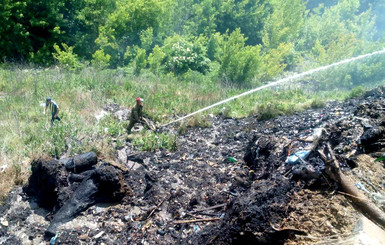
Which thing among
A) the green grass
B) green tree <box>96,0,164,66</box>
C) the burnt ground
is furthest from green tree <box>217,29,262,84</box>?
the burnt ground

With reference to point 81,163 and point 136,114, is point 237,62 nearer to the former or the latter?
point 136,114

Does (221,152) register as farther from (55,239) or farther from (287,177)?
(55,239)

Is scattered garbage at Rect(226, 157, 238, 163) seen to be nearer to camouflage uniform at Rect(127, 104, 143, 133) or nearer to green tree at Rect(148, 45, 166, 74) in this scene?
camouflage uniform at Rect(127, 104, 143, 133)

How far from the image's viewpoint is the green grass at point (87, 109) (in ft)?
14.9

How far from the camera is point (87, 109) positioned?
20.1 ft

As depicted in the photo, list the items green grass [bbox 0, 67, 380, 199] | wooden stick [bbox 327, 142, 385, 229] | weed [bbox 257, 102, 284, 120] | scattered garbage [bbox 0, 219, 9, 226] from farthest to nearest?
weed [bbox 257, 102, 284, 120], green grass [bbox 0, 67, 380, 199], scattered garbage [bbox 0, 219, 9, 226], wooden stick [bbox 327, 142, 385, 229]

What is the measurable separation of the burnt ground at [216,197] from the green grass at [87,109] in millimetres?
520

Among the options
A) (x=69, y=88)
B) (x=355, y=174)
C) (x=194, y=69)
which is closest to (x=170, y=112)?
(x=69, y=88)

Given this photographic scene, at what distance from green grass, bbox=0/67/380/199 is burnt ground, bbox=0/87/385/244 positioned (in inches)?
20.5

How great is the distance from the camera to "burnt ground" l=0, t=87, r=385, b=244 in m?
2.30

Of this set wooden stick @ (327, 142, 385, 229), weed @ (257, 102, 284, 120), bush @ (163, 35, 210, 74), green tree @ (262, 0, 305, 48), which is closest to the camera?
wooden stick @ (327, 142, 385, 229)

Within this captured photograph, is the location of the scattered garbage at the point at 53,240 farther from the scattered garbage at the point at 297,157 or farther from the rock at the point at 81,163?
the scattered garbage at the point at 297,157

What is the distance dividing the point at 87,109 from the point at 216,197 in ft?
12.9

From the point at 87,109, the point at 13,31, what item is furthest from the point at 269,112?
the point at 13,31
